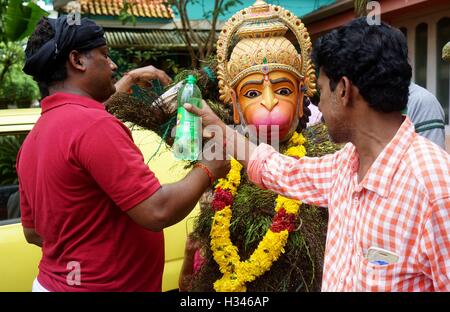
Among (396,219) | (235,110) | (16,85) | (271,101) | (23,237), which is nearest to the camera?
Result: (396,219)

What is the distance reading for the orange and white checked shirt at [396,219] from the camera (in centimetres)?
126

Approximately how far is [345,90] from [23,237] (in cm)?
259

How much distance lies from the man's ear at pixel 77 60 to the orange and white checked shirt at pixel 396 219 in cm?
105

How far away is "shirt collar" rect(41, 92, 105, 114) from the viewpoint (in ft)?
5.91

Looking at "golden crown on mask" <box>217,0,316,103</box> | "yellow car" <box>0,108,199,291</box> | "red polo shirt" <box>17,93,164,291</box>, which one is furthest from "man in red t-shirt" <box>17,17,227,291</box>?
"yellow car" <box>0,108,199,291</box>

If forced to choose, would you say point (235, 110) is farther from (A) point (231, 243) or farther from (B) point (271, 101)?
(A) point (231, 243)

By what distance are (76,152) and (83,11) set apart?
8.64 metres

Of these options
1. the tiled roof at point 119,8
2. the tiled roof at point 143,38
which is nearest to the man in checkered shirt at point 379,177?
the tiled roof at point 143,38

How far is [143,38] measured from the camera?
33.9 feet

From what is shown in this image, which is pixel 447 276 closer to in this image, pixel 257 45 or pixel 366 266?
pixel 366 266

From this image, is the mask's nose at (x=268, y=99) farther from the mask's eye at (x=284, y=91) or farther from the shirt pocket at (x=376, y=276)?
the shirt pocket at (x=376, y=276)

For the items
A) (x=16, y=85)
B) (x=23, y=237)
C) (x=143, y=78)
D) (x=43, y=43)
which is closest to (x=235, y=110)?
(x=143, y=78)

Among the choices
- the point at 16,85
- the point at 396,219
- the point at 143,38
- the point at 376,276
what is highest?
the point at 143,38
